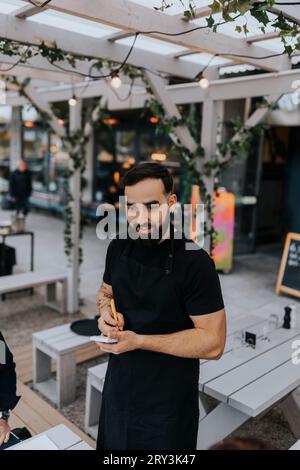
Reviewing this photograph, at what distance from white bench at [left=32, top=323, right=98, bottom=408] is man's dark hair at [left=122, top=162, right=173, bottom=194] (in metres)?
2.08

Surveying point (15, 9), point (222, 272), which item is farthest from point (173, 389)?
point (222, 272)

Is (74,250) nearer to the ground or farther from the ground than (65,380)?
farther from the ground

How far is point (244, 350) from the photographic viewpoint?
296 centimetres

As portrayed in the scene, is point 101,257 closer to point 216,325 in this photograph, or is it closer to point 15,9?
point 15,9

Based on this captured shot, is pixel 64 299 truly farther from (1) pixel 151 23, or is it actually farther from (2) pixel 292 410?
(1) pixel 151 23

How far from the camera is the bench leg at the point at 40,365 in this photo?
3.61 metres

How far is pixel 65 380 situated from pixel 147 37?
2.98m

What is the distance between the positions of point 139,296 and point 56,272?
12.7ft

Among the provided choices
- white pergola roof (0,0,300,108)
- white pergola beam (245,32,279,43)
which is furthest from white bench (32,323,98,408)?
white pergola beam (245,32,279,43)

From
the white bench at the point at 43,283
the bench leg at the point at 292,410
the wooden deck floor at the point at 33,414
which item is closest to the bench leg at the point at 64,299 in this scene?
the white bench at the point at 43,283

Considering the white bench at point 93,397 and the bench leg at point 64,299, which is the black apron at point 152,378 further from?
the bench leg at point 64,299

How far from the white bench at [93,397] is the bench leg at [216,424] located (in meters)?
0.71

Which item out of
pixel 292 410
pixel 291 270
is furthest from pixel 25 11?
pixel 291 270

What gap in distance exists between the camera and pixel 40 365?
11.9 feet
